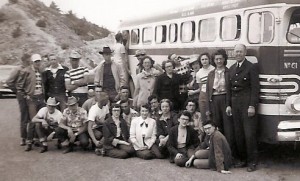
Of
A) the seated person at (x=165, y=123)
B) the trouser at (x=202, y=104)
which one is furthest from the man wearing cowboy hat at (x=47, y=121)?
the trouser at (x=202, y=104)

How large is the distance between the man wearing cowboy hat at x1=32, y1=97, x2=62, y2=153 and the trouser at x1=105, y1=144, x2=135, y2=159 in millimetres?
1296

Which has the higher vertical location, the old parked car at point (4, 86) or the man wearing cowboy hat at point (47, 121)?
the old parked car at point (4, 86)

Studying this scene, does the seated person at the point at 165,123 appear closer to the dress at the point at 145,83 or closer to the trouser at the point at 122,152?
the trouser at the point at 122,152

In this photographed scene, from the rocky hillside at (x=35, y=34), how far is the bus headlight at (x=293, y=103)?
2831 cm

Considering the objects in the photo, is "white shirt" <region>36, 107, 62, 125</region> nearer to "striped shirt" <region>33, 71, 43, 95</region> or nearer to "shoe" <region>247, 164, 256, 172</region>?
"striped shirt" <region>33, 71, 43, 95</region>

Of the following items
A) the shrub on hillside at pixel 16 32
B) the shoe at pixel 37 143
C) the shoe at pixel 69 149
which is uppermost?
the shrub on hillside at pixel 16 32

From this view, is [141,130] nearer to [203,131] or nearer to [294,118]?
[203,131]

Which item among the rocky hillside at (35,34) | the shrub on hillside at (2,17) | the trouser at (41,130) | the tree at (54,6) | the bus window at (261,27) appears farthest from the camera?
the tree at (54,6)

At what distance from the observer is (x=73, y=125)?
916 centimetres

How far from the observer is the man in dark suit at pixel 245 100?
765 centimetres

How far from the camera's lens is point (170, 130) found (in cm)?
817

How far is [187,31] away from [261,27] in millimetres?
3448

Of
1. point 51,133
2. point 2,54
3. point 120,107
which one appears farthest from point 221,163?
point 2,54

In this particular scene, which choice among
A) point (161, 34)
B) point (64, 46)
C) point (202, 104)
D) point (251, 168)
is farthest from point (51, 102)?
point (64, 46)
